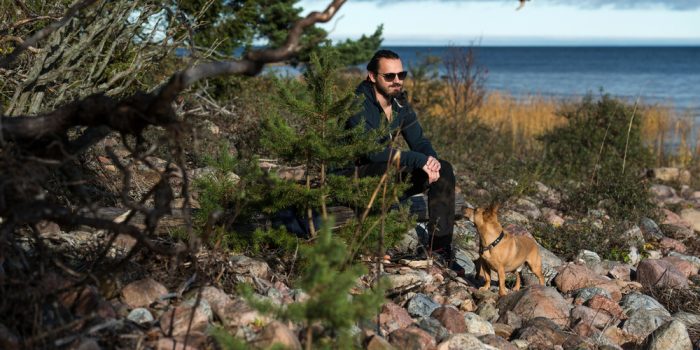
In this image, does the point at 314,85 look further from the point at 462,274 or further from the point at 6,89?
the point at 6,89

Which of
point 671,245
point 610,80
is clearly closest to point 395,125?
point 671,245

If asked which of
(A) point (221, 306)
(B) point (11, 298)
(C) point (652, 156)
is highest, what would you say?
(B) point (11, 298)

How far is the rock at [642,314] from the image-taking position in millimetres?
5227

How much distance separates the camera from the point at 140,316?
Result: 3.77 m

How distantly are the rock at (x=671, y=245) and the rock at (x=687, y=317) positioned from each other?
8.22 feet

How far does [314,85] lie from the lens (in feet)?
16.3

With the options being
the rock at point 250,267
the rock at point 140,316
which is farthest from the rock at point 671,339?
the rock at point 140,316

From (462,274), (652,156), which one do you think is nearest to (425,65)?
(652,156)

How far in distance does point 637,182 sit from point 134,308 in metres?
7.17

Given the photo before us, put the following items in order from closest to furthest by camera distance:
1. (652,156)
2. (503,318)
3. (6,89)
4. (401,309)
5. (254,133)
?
(401,309) < (503,318) < (6,89) < (254,133) < (652,156)

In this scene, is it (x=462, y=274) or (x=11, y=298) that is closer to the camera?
(x=11, y=298)

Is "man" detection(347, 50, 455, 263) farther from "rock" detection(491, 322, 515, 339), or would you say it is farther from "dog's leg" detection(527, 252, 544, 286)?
"rock" detection(491, 322, 515, 339)

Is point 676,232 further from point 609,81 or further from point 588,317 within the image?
point 609,81

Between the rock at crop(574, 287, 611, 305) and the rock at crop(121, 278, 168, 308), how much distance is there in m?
3.22
